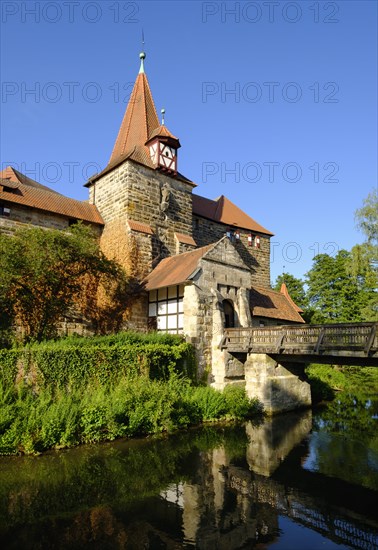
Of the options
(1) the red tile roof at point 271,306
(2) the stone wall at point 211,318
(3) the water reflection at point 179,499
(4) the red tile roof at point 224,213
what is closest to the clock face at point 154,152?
(4) the red tile roof at point 224,213

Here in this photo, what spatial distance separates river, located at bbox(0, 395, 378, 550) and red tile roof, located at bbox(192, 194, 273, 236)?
18490 mm

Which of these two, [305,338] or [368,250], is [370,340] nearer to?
[305,338]

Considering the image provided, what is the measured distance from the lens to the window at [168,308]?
60.0 feet

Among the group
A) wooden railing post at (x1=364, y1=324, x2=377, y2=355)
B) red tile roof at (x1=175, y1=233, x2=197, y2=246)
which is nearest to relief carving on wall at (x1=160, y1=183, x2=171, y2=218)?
red tile roof at (x1=175, y1=233, x2=197, y2=246)

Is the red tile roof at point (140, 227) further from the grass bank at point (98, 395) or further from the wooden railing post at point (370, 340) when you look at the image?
the wooden railing post at point (370, 340)

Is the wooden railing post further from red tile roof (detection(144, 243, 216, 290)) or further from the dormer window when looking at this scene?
the dormer window

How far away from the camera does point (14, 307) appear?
1670cm

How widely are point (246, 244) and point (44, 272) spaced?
1853 centimetres

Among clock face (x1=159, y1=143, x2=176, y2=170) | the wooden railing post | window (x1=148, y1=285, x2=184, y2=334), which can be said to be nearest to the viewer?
the wooden railing post

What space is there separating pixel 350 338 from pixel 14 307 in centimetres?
1332

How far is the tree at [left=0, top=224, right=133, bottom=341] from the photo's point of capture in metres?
15.1

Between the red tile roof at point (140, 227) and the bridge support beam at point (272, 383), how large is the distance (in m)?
8.62

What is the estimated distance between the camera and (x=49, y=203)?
2064 cm

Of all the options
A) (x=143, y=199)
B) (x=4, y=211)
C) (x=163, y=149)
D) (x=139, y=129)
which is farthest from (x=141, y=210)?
(x=139, y=129)
